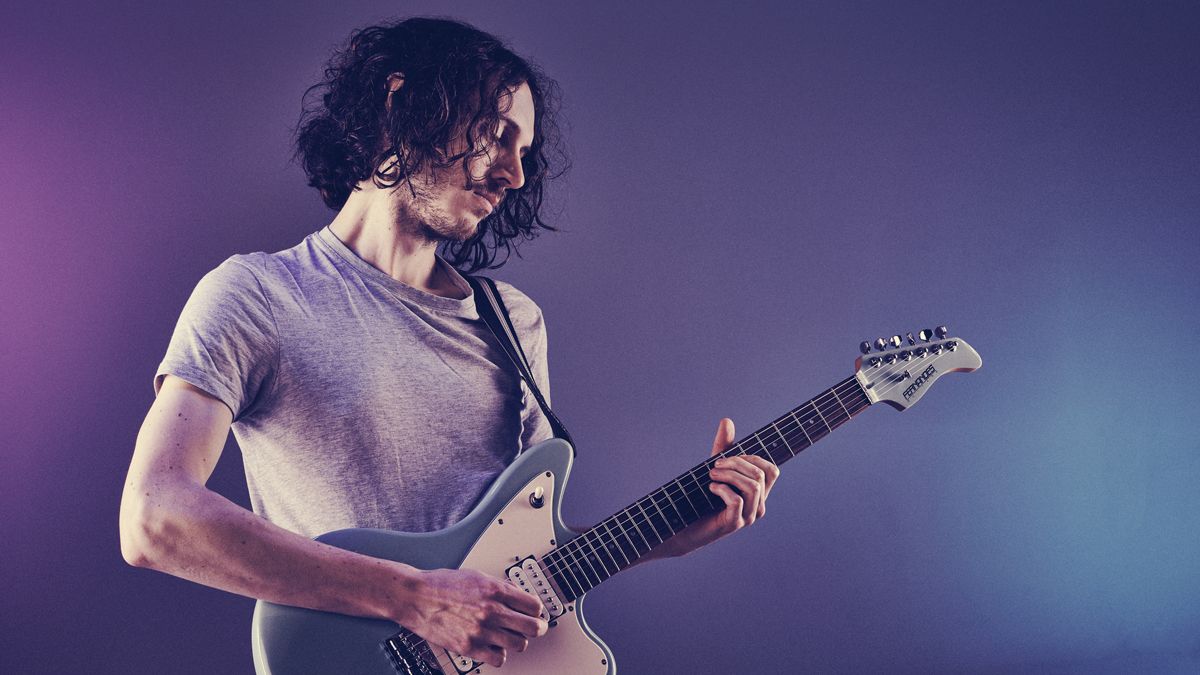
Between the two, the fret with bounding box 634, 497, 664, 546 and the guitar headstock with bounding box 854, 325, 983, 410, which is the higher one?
the guitar headstock with bounding box 854, 325, 983, 410

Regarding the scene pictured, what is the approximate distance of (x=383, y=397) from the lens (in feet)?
3.97

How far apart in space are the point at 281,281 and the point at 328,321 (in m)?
0.09

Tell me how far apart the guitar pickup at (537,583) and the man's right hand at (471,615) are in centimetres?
5

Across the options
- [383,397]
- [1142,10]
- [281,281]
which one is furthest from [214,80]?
[1142,10]

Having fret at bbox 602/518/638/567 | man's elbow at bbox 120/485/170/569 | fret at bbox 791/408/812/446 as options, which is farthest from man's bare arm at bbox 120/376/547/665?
fret at bbox 791/408/812/446

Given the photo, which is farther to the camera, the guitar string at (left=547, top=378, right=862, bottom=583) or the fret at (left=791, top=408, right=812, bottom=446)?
the fret at (left=791, top=408, right=812, bottom=446)

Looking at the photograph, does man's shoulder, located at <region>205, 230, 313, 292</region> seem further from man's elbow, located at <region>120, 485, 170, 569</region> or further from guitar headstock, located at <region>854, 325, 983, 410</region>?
guitar headstock, located at <region>854, 325, 983, 410</region>

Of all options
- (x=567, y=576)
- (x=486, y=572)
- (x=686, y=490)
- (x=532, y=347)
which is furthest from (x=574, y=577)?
(x=532, y=347)

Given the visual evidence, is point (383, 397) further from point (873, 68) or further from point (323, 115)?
point (873, 68)

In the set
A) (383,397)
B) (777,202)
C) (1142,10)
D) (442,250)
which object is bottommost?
(383,397)

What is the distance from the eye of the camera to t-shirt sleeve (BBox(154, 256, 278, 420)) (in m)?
1.05

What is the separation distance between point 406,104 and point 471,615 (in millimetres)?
819

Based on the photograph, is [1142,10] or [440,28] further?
[1142,10]

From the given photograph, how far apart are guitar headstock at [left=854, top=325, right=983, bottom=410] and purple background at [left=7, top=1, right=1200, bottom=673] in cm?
46
